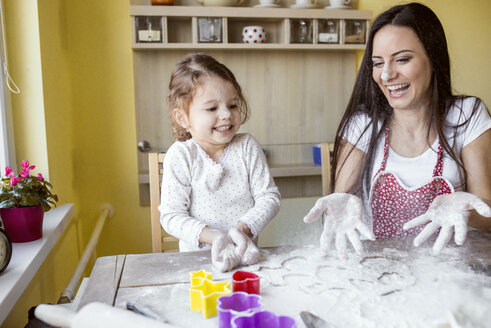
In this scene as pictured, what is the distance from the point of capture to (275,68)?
2.40 meters

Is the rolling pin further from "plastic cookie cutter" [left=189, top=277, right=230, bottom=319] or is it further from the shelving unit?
the shelving unit

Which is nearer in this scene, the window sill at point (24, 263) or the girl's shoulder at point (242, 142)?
the window sill at point (24, 263)

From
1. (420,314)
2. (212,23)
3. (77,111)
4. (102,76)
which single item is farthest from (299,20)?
(420,314)

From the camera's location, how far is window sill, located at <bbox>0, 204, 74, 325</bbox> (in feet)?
3.08

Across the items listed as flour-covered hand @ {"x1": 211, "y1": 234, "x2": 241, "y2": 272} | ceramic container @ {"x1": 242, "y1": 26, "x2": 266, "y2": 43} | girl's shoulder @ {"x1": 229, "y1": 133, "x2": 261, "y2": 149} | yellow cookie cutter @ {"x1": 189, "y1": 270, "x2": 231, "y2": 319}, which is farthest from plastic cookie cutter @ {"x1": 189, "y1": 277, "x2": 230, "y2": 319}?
ceramic container @ {"x1": 242, "y1": 26, "x2": 266, "y2": 43}

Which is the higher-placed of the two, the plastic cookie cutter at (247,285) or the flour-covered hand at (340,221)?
the flour-covered hand at (340,221)

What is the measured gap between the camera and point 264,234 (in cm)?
251

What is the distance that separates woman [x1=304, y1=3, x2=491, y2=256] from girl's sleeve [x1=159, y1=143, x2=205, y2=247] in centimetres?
42

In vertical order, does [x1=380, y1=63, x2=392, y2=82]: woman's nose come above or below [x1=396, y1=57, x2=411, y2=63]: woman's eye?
below

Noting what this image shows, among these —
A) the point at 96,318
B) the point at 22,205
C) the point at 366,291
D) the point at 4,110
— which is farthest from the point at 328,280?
the point at 4,110

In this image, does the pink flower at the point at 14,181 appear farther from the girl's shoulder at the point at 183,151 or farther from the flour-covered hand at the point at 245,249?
the flour-covered hand at the point at 245,249

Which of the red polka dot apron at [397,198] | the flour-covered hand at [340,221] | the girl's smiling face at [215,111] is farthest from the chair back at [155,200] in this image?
the red polka dot apron at [397,198]

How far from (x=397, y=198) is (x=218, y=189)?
1.76 ft

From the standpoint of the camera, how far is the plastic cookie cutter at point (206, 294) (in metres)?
0.75
